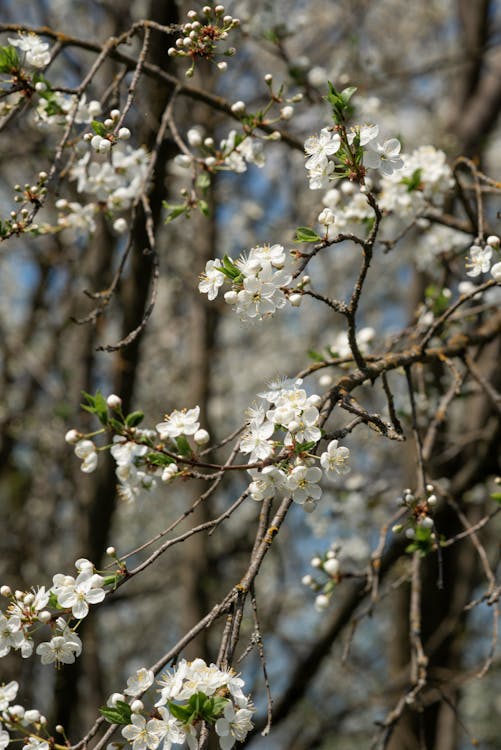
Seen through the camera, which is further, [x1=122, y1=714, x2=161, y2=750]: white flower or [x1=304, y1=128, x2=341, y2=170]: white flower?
[x1=304, y1=128, x2=341, y2=170]: white flower

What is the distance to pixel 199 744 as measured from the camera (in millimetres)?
1335

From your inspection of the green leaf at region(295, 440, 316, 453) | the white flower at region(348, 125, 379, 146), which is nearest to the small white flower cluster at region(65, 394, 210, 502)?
the green leaf at region(295, 440, 316, 453)

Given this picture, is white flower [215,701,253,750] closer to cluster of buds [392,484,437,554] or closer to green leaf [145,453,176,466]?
green leaf [145,453,176,466]

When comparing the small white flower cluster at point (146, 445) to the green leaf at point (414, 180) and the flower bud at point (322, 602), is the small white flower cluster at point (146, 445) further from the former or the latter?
the green leaf at point (414, 180)

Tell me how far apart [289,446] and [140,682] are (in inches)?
21.8

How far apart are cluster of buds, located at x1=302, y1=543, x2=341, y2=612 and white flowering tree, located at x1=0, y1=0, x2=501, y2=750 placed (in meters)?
0.02

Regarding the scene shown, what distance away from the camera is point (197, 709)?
134 cm

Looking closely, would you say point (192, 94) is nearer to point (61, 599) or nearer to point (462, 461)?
point (61, 599)

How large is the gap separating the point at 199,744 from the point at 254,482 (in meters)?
0.50

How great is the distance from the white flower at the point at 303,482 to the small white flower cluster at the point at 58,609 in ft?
1.45

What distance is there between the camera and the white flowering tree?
1611 mm

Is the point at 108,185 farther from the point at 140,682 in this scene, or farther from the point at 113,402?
the point at 140,682

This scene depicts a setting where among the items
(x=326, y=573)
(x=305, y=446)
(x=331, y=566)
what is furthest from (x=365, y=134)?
(x=326, y=573)

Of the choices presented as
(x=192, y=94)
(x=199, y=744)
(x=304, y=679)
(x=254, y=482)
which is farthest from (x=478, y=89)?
(x=199, y=744)
